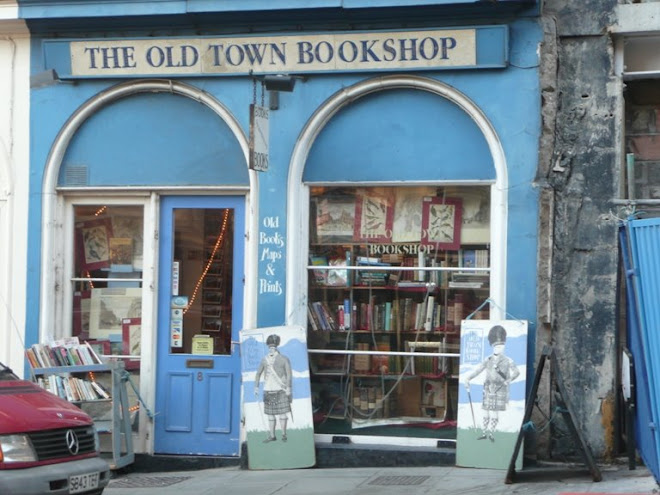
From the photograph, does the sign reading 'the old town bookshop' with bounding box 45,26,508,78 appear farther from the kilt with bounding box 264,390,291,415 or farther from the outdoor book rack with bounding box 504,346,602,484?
the kilt with bounding box 264,390,291,415

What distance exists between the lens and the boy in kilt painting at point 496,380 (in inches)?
409

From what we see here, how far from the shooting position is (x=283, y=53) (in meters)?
11.4

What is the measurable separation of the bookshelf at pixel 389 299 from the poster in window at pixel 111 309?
2040mm

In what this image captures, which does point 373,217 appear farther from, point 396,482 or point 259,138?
point 396,482

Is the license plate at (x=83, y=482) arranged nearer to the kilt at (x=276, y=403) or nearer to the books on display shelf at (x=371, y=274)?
the kilt at (x=276, y=403)

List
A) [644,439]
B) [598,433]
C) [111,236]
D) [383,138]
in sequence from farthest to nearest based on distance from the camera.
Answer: [111,236], [383,138], [598,433], [644,439]

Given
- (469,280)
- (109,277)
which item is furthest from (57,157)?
(469,280)

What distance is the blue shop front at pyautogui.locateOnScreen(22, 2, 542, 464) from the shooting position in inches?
432

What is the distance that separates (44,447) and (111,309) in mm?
3978

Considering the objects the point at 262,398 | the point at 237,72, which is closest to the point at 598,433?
the point at 262,398

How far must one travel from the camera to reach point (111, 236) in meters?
12.2

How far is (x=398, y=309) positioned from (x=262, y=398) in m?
1.67

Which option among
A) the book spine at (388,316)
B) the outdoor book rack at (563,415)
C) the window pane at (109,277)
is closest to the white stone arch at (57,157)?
the window pane at (109,277)

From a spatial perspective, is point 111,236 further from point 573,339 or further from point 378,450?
point 573,339
